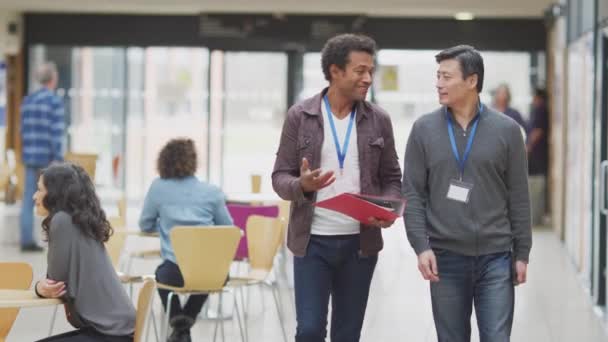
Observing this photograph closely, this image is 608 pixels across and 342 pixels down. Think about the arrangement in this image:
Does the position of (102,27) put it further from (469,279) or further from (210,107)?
(469,279)

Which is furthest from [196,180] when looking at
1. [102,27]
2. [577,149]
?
[102,27]

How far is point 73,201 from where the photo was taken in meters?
4.62

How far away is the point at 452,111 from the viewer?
4391mm

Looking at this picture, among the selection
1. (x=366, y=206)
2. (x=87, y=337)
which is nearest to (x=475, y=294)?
(x=366, y=206)

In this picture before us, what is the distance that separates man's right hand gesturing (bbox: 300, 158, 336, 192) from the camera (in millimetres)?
4121

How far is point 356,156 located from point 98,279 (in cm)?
116

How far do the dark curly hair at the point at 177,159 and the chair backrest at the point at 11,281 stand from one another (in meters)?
2.08

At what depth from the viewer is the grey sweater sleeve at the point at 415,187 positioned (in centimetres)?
432

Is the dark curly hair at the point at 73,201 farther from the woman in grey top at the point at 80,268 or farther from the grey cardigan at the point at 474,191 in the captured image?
the grey cardigan at the point at 474,191

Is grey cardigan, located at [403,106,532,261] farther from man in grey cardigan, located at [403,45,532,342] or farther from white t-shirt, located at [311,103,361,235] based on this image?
white t-shirt, located at [311,103,361,235]

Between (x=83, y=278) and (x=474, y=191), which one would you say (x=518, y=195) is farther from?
(x=83, y=278)

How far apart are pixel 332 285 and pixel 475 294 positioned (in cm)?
62

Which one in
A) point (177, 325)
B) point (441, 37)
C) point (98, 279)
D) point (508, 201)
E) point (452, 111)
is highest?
point (441, 37)

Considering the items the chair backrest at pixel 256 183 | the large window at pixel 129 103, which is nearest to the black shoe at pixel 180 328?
the chair backrest at pixel 256 183
